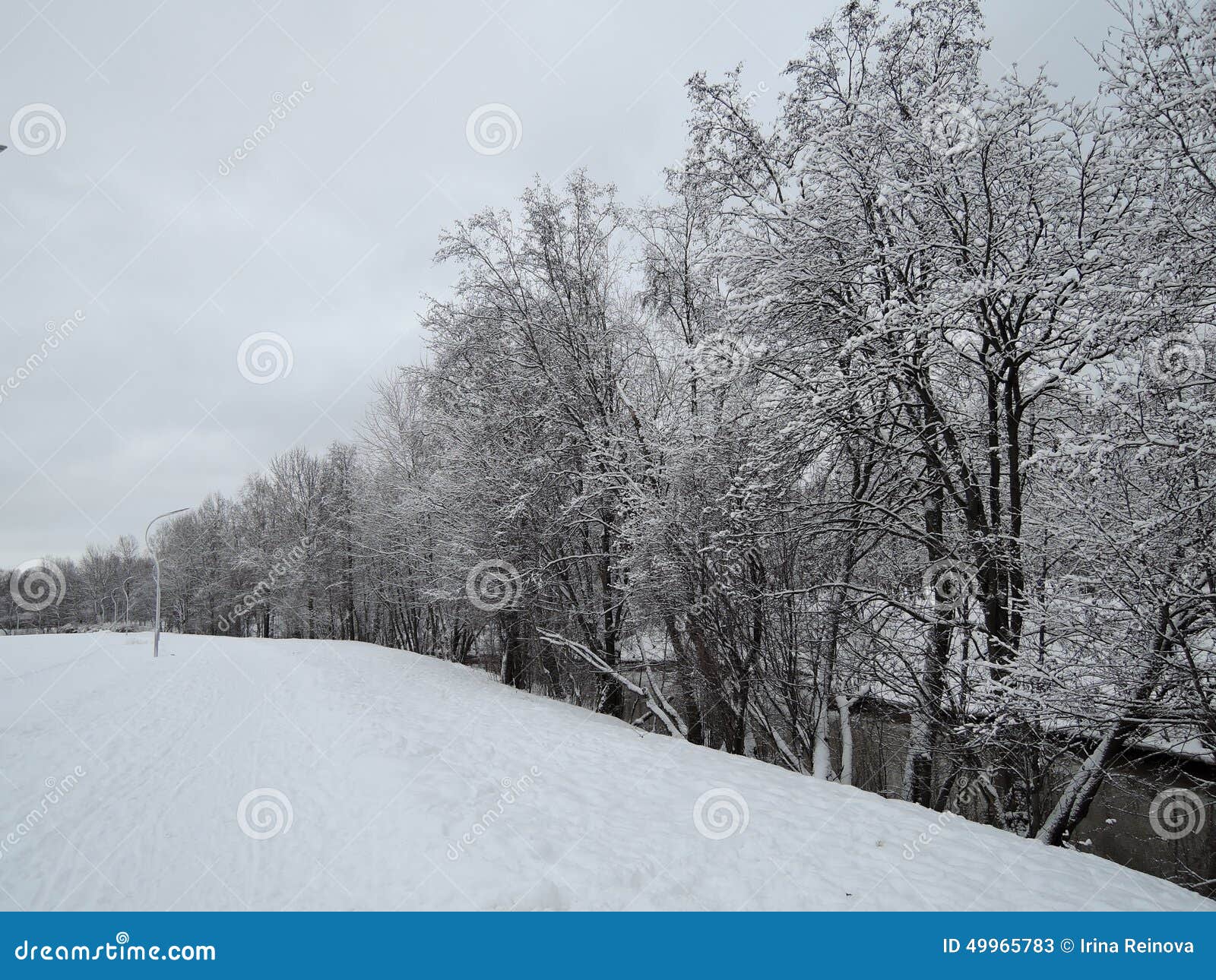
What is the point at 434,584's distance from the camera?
19125 mm

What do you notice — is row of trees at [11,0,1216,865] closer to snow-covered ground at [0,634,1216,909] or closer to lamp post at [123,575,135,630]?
snow-covered ground at [0,634,1216,909]

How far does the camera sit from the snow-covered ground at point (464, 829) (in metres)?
4.32

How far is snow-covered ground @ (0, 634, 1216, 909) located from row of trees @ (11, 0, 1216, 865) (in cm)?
152

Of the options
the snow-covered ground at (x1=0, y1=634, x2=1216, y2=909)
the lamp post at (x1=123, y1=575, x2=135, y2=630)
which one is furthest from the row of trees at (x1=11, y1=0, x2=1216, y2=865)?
the lamp post at (x1=123, y1=575, x2=135, y2=630)

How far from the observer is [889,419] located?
8250 millimetres

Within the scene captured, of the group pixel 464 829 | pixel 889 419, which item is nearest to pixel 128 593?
pixel 464 829

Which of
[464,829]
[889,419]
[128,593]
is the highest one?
[889,419]

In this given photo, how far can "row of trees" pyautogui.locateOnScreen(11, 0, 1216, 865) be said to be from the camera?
464 cm

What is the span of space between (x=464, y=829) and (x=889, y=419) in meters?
7.44

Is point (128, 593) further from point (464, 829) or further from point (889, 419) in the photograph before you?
point (889, 419)

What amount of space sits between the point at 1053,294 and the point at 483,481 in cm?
1151

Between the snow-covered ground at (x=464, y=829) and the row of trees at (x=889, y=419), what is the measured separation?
1523 millimetres

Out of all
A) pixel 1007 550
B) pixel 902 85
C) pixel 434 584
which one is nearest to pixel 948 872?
pixel 1007 550
